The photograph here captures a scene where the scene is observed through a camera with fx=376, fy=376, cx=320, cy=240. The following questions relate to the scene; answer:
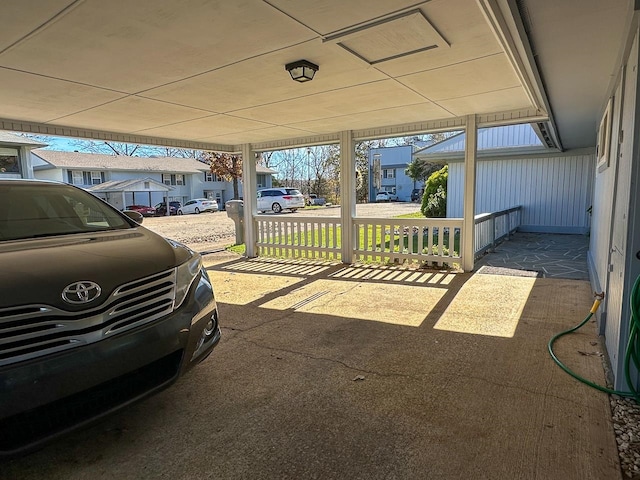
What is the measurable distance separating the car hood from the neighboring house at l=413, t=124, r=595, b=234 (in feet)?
32.8

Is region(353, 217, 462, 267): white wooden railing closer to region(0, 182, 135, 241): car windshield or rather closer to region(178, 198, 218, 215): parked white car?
region(0, 182, 135, 241): car windshield

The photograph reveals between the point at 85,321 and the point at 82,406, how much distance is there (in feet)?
1.36

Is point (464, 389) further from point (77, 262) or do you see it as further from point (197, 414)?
point (77, 262)

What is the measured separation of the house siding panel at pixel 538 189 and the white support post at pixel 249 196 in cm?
643

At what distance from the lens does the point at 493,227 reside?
27.9ft

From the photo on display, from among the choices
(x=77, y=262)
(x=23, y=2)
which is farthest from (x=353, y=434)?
(x=23, y=2)

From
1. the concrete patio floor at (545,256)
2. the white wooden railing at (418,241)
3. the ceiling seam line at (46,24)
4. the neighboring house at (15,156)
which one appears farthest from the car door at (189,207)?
the ceiling seam line at (46,24)

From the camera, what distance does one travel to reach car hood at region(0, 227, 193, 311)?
176cm

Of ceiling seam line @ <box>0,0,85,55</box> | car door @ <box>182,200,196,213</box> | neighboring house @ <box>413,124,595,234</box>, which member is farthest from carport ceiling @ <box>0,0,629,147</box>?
car door @ <box>182,200,196,213</box>

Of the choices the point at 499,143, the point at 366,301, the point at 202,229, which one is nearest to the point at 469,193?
the point at 366,301

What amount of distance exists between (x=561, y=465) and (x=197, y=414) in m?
2.11

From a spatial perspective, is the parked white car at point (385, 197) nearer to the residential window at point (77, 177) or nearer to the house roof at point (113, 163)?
the house roof at point (113, 163)

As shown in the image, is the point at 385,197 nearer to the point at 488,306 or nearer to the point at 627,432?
the point at 488,306

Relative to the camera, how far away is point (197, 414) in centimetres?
246
